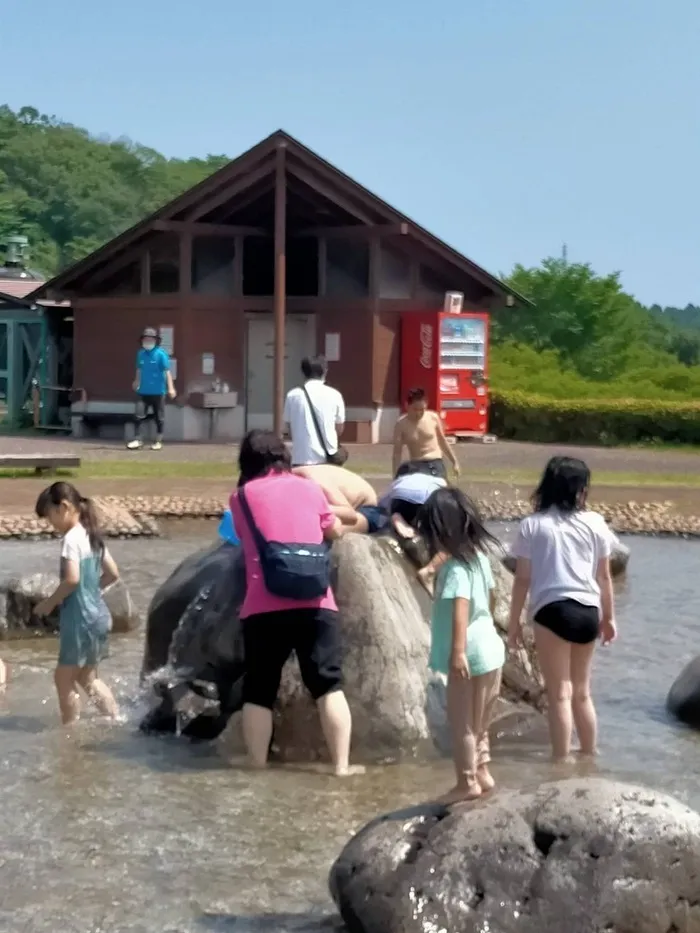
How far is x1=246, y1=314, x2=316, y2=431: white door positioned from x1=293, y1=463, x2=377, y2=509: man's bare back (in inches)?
715

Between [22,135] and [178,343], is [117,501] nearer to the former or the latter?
[178,343]

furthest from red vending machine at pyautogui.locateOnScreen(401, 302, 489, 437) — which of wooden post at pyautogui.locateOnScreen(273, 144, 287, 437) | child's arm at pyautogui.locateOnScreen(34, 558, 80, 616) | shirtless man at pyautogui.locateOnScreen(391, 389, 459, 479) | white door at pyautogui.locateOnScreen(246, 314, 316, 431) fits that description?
child's arm at pyautogui.locateOnScreen(34, 558, 80, 616)

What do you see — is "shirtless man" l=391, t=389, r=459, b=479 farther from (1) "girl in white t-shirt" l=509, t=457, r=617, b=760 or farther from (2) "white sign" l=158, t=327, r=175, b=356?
(2) "white sign" l=158, t=327, r=175, b=356

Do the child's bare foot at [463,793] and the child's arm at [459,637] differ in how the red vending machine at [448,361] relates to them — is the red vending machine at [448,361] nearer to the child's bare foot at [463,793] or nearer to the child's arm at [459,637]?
the child's arm at [459,637]

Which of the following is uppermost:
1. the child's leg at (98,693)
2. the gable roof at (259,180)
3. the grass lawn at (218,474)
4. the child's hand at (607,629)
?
the gable roof at (259,180)

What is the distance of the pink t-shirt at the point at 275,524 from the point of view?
7.27m

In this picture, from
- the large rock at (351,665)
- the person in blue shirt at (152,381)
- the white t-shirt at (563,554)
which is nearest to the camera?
the white t-shirt at (563,554)

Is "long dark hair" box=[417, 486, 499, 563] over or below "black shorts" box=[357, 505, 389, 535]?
over

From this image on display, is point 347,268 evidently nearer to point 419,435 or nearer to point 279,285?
point 279,285

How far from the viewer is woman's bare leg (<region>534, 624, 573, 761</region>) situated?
7.41m

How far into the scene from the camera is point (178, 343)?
26.2 meters

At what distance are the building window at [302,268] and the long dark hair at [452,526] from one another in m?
20.8

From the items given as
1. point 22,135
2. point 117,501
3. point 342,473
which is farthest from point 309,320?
point 22,135

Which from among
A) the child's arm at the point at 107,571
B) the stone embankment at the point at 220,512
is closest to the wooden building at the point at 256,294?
the stone embankment at the point at 220,512
